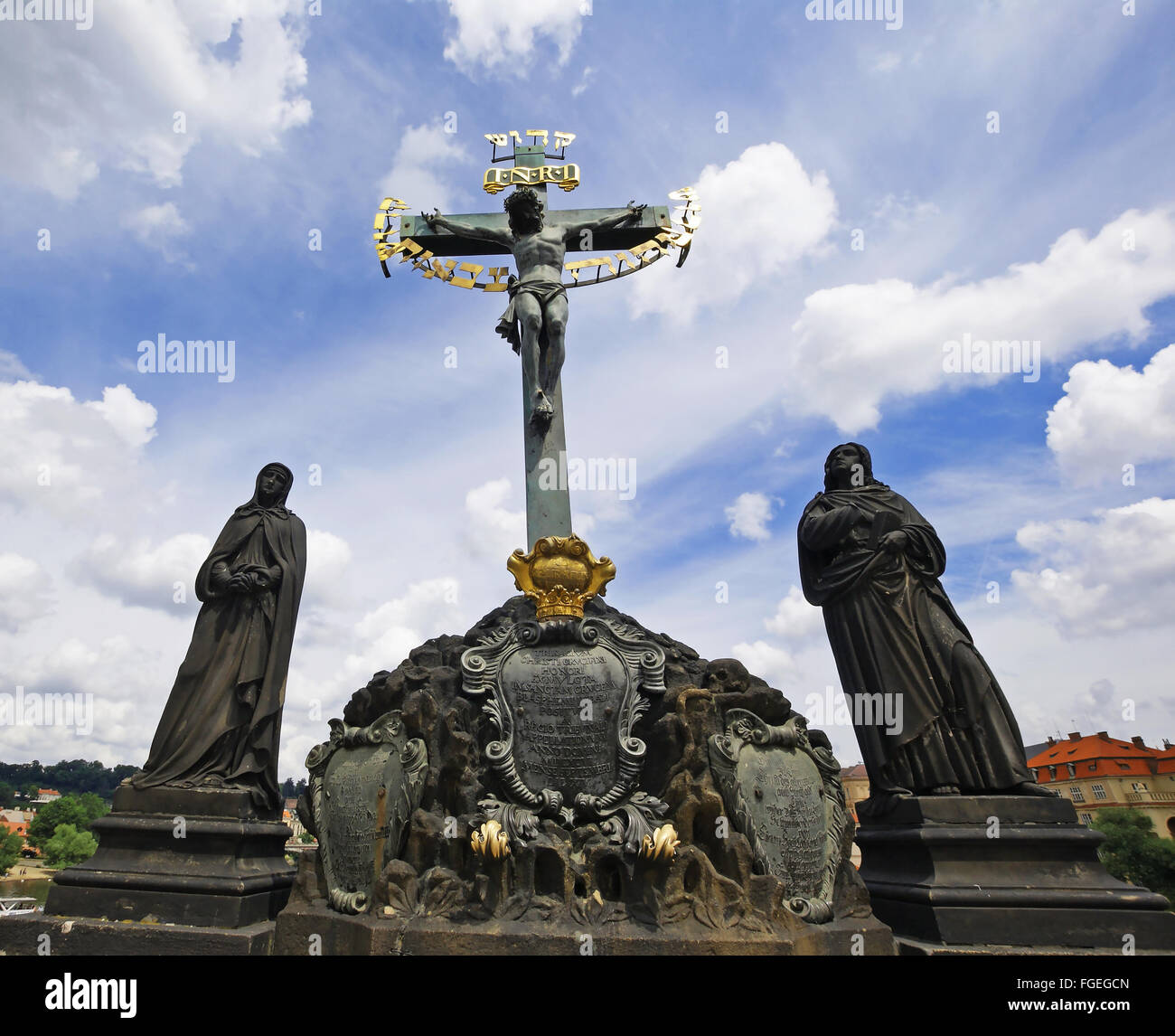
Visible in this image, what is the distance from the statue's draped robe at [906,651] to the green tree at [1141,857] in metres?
28.4

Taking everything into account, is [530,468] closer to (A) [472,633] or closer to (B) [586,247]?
(A) [472,633]

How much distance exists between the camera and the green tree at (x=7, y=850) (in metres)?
37.2

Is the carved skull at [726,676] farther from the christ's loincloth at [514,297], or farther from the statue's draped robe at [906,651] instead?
the christ's loincloth at [514,297]

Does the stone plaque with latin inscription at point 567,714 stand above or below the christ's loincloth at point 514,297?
below

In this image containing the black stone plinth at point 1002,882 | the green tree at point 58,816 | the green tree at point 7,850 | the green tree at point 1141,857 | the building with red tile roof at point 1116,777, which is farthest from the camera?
the green tree at point 58,816

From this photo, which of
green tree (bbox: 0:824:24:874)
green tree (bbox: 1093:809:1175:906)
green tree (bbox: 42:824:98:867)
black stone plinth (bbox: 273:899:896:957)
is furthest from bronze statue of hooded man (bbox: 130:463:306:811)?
green tree (bbox: 0:824:24:874)

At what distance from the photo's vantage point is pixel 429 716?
520 cm

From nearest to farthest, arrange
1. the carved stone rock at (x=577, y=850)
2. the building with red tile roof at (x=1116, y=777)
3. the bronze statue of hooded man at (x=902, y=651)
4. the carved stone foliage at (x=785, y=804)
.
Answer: the carved stone rock at (x=577, y=850)
the carved stone foliage at (x=785, y=804)
the bronze statue of hooded man at (x=902, y=651)
the building with red tile roof at (x=1116, y=777)

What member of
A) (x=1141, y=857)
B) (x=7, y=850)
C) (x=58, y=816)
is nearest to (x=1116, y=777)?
(x=1141, y=857)

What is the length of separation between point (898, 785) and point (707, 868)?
2541mm

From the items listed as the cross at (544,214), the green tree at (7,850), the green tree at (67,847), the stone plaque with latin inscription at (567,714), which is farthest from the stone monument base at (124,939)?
the green tree at (7,850)

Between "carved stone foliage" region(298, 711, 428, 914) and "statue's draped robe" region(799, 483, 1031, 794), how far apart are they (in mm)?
4069

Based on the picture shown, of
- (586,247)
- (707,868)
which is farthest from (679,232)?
(707,868)

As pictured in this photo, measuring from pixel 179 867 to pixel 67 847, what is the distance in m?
42.8
